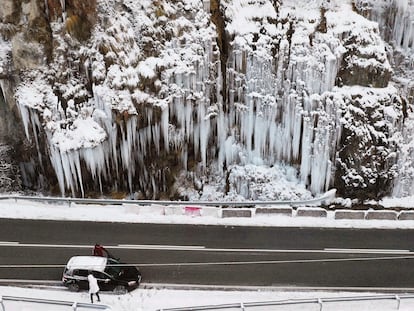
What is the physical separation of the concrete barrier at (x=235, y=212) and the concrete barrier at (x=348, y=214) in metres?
3.85

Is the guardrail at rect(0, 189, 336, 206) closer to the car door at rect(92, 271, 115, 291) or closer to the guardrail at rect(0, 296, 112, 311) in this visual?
the car door at rect(92, 271, 115, 291)

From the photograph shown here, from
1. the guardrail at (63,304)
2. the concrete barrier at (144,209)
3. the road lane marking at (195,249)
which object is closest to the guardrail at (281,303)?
the guardrail at (63,304)

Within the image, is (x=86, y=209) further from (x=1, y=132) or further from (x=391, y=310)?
(x=391, y=310)

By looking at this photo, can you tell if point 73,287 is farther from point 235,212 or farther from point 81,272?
point 235,212

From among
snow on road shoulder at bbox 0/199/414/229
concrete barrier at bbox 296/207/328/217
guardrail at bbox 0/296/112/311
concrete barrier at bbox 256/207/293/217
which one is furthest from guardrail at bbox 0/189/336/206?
guardrail at bbox 0/296/112/311

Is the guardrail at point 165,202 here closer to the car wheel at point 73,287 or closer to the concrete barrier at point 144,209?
the concrete barrier at point 144,209

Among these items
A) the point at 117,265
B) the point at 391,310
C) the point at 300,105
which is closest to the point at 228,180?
the point at 300,105

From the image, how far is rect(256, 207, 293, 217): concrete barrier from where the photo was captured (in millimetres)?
19547

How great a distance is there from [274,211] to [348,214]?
322 centimetres

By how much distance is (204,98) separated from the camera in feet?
73.3

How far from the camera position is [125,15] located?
2164 cm

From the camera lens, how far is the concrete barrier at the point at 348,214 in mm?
19391

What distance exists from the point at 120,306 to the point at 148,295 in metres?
1.10

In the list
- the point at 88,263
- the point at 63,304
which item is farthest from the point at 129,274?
the point at 63,304
